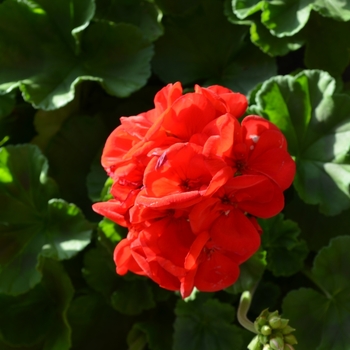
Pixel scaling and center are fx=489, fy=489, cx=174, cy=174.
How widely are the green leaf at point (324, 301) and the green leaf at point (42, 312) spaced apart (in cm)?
49

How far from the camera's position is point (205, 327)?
1.08 metres

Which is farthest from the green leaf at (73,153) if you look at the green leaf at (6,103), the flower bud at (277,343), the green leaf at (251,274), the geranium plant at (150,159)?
the flower bud at (277,343)

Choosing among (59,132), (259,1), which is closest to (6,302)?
(59,132)

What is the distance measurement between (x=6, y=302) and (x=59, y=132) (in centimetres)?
45

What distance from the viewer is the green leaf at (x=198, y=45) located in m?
1.25

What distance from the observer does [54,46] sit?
1.22m

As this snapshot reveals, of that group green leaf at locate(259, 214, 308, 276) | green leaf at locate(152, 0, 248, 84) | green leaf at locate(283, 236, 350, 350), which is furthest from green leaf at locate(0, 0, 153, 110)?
green leaf at locate(283, 236, 350, 350)

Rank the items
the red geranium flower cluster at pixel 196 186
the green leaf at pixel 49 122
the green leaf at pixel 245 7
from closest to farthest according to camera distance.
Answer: the red geranium flower cluster at pixel 196 186 → the green leaf at pixel 245 7 → the green leaf at pixel 49 122

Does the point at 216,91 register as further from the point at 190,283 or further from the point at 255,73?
the point at 255,73

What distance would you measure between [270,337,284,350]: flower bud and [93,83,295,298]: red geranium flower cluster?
4.4 inches

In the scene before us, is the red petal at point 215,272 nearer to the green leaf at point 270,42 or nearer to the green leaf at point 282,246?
the green leaf at point 282,246

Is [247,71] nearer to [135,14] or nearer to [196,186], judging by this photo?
[135,14]

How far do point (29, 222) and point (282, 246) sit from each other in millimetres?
569

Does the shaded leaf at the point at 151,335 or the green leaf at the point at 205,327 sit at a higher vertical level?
the green leaf at the point at 205,327
